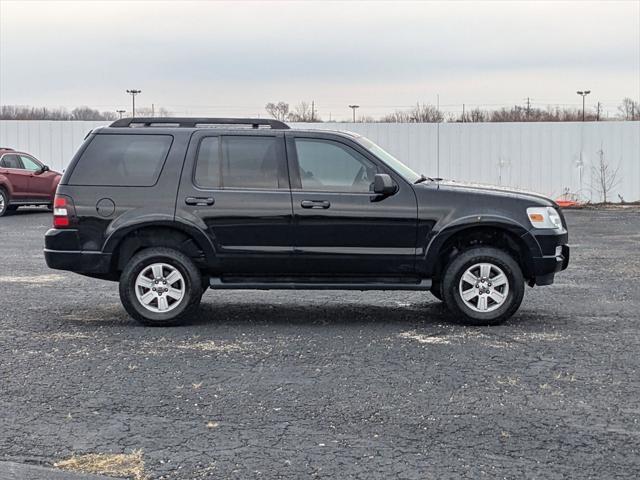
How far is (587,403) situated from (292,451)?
206 cm

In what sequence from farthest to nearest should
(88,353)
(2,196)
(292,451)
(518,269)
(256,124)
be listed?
(2,196) < (256,124) < (518,269) < (88,353) < (292,451)

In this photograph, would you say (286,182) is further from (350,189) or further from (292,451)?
(292,451)

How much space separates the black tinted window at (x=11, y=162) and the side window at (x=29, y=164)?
173mm

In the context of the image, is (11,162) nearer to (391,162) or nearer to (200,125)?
(200,125)

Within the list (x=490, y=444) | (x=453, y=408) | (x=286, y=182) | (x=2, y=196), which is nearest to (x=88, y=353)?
(x=286, y=182)

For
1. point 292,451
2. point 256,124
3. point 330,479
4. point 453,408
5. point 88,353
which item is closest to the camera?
point 330,479

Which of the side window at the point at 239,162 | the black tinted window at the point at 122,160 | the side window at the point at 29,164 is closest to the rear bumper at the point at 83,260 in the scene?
the black tinted window at the point at 122,160

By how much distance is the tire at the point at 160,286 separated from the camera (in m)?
7.94

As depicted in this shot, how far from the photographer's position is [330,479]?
421cm

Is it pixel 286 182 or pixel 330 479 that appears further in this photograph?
pixel 286 182

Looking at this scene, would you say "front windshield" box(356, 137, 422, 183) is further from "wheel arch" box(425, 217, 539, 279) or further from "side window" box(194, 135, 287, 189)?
"side window" box(194, 135, 287, 189)

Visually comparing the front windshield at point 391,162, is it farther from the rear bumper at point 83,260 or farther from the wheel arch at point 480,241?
the rear bumper at point 83,260

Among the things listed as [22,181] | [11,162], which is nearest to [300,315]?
[22,181]

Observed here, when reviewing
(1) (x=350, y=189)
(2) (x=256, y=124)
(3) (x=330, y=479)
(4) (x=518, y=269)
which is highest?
(2) (x=256, y=124)
